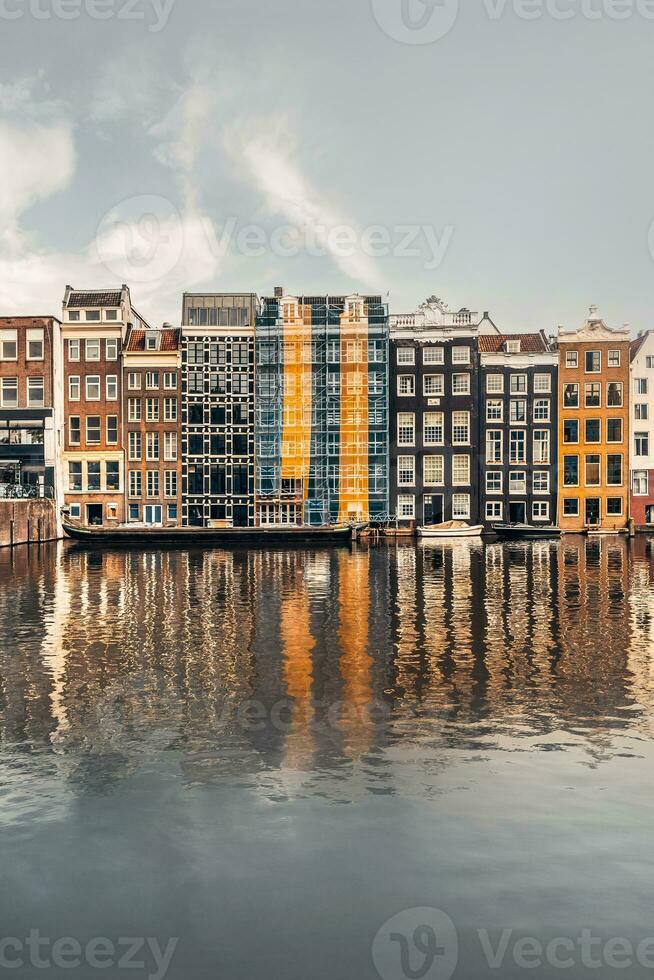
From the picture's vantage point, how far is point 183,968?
9.98 metres

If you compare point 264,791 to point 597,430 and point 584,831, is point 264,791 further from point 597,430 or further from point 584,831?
point 597,430

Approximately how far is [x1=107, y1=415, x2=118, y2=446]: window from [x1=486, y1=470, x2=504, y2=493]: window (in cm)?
4257

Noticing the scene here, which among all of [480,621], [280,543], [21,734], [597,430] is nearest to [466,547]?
[280,543]

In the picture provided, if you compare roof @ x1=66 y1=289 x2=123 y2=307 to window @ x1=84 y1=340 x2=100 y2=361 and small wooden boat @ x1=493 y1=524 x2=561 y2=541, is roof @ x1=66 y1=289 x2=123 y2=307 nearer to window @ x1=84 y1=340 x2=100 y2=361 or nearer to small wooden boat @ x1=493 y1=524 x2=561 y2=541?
window @ x1=84 y1=340 x2=100 y2=361

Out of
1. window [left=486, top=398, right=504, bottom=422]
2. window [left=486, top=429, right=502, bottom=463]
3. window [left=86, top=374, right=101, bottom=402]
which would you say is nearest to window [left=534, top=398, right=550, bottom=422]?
window [left=486, top=398, right=504, bottom=422]

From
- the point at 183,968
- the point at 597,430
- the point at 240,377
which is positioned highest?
the point at 240,377

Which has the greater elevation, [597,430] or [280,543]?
[597,430]

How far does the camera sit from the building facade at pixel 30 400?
93.7 m

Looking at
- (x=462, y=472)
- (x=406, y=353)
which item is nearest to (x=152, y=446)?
(x=406, y=353)

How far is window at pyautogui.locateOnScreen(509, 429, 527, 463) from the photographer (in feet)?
328

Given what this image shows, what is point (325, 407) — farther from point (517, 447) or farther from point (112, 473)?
point (112, 473)

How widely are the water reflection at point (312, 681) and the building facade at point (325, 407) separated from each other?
51.0 metres

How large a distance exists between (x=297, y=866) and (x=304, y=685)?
33.8 feet

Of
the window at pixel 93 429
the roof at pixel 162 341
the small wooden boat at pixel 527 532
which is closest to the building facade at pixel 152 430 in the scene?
the roof at pixel 162 341
